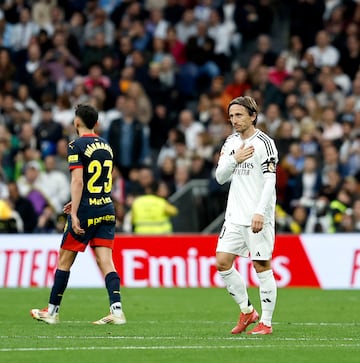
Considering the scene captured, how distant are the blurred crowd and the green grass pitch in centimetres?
507

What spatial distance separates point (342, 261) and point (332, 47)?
7.91m

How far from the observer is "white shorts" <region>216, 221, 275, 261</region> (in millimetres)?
12328

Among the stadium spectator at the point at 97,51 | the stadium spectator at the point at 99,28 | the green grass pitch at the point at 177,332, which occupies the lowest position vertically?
the green grass pitch at the point at 177,332

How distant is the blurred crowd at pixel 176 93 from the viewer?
23.8 meters

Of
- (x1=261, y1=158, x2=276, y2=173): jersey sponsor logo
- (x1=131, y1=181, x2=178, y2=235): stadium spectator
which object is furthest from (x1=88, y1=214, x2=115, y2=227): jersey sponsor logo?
(x1=131, y1=181, x2=178, y2=235): stadium spectator

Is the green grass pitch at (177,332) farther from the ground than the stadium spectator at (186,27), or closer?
closer

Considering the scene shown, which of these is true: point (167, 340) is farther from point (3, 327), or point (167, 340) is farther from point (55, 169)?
point (55, 169)

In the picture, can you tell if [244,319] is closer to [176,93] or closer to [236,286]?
[236,286]

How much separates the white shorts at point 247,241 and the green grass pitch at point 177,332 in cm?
82

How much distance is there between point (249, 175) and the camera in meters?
12.4

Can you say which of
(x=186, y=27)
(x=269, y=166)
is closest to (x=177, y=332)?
(x=269, y=166)

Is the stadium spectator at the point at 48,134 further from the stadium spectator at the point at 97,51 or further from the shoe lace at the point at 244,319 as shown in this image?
the shoe lace at the point at 244,319

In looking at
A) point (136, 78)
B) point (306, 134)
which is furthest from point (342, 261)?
point (136, 78)

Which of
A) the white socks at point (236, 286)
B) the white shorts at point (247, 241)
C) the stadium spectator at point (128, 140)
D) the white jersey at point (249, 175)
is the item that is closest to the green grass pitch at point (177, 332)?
the white socks at point (236, 286)
